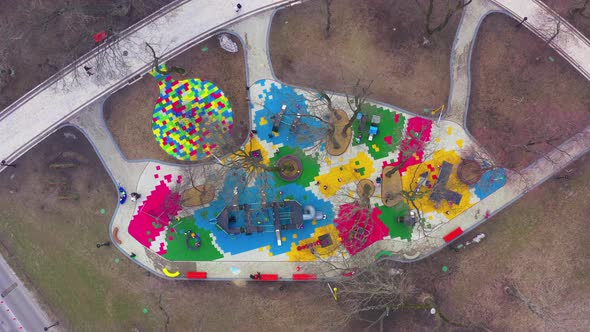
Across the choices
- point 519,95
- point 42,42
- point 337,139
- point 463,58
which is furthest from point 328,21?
point 42,42

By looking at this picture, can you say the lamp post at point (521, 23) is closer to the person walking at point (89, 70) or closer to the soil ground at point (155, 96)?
the soil ground at point (155, 96)

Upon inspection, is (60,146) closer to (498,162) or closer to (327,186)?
(327,186)

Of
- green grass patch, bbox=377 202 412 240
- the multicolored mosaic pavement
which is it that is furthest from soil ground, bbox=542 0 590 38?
green grass patch, bbox=377 202 412 240

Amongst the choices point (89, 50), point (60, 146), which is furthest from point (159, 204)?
point (89, 50)

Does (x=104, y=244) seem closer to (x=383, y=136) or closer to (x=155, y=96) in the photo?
(x=155, y=96)

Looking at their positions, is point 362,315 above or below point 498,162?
below
